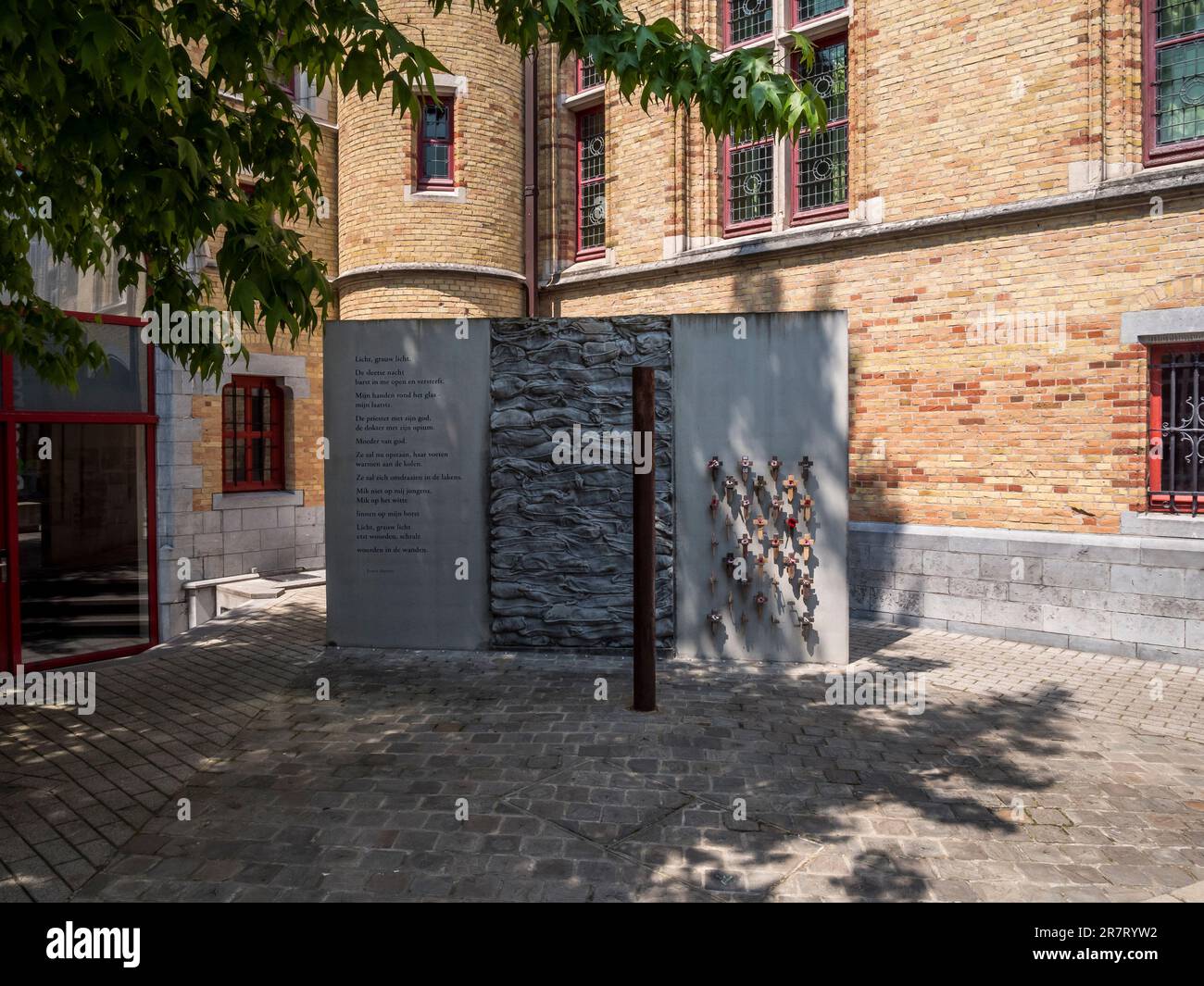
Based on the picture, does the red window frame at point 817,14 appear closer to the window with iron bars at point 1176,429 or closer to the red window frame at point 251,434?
the window with iron bars at point 1176,429

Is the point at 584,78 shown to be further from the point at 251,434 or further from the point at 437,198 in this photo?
the point at 251,434

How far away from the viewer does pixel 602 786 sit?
16.3 feet

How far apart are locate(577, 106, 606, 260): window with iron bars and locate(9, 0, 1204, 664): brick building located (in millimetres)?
71

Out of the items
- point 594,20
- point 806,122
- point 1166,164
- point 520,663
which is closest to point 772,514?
point 520,663

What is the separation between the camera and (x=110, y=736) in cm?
605

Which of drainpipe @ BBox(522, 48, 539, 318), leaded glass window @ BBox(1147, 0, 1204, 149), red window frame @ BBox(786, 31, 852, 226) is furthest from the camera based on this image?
drainpipe @ BBox(522, 48, 539, 318)
